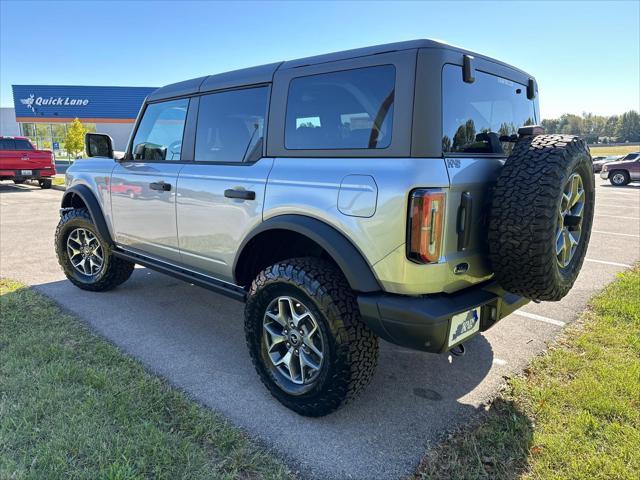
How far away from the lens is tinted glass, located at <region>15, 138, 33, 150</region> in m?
15.4

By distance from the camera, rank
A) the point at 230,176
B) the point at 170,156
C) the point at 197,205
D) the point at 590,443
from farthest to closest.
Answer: the point at 170,156, the point at 197,205, the point at 230,176, the point at 590,443

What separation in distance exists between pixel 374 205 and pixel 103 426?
6.19 feet

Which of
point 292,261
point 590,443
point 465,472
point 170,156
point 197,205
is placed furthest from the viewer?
point 170,156

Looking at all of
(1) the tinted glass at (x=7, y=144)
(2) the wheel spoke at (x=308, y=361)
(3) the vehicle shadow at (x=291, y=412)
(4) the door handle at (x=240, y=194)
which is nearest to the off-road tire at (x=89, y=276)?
(3) the vehicle shadow at (x=291, y=412)

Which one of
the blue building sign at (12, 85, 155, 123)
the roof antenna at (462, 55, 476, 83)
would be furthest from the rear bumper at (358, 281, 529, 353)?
the blue building sign at (12, 85, 155, 123)

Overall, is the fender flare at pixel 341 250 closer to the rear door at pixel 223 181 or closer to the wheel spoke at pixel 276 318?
the rear door at pixel 223 181

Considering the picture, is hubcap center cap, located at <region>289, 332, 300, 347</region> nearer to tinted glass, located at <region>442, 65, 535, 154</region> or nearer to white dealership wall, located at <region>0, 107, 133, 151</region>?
tinted glass, located at <region>442, 65, 535, 154</region>

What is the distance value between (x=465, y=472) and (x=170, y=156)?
10.3 ft

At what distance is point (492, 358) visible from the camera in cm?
347

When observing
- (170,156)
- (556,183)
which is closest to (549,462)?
(556,183)

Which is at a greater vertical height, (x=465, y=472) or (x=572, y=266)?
(x=572, y=266)

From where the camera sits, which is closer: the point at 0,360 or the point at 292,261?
the point at 292,261

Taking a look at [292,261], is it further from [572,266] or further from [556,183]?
[572,266]

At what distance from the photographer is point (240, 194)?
298cm
